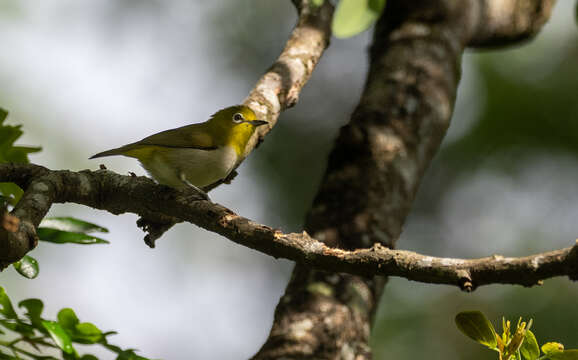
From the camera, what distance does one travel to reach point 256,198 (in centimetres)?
920

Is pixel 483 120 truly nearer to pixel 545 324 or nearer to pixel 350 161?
pixel 545 324

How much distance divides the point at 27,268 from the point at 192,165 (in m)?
1.66

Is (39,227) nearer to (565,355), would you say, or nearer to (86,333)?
(86,333)

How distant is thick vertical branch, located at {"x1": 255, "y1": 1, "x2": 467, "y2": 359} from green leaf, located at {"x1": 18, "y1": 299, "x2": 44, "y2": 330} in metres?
1.44

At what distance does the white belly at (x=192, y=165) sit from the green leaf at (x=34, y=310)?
1.86 meters

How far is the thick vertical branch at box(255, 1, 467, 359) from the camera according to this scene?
3.53m

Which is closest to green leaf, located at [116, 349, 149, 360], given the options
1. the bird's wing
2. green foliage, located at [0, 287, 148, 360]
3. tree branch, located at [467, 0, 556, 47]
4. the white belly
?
green foliage, located at [0, 287, 148, 360]

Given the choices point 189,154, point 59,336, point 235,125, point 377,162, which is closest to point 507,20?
point 377,162

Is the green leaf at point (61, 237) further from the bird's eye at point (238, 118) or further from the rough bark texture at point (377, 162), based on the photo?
the bird's eye at point (238, 118)

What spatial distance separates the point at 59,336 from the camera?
82.2 inches

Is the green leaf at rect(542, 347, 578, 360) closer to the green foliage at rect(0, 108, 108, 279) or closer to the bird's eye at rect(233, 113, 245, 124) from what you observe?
the green foliage at rect(0, 108, 108, 279)

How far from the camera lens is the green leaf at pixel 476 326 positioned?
2.21 metres

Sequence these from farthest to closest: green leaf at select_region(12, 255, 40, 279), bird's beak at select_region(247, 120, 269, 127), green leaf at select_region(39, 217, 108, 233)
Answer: bird's beak at select_region(247, 120, 269, 127) → green leaf at select_region(39, 217, 108, 233) → green leaf at select_region(12, 255, 40, 279)

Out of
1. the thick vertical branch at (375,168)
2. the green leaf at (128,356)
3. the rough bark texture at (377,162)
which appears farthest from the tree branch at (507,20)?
the green leaf at (128,356)
